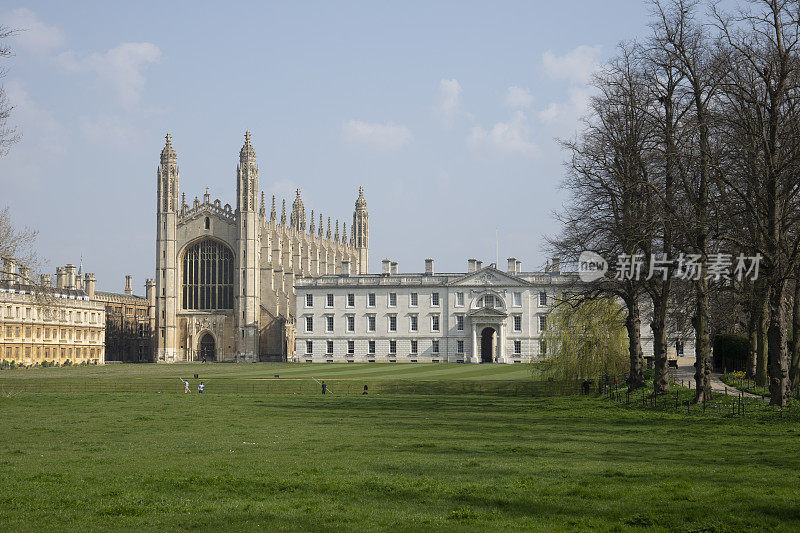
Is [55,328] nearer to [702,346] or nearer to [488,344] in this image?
[488,344]

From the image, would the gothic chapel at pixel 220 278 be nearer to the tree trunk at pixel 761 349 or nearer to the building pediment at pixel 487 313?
the building pediment at pixel 487 313

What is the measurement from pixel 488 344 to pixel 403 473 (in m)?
77.9

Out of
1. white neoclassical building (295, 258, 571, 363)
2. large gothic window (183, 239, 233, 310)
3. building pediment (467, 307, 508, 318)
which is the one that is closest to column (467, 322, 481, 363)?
white neoclassical building (295, 258, 571, 363)

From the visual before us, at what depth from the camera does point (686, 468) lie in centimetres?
1670

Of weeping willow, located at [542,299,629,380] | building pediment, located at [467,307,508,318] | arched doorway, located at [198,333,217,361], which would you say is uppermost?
building pediment, located at [467,307,508,318]

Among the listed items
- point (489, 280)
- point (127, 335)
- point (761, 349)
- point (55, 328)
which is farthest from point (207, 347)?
point (761, 349)

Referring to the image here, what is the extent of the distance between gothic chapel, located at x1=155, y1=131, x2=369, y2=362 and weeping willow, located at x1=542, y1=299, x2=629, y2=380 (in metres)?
59.7

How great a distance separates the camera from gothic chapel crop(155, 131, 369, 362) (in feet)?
335

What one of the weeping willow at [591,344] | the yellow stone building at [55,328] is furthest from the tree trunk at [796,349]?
the yellow stone building at [55,328]

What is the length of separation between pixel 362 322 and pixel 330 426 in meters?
67.4

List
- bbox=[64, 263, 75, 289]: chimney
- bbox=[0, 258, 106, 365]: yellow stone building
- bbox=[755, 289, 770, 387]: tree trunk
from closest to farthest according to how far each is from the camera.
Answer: bbox=[755, 289, 770, 387]: tree trunk
bbox=[0, 258, 106, 365]: yellow stone building
bbox=[64, 263, 75, 289]: chimney

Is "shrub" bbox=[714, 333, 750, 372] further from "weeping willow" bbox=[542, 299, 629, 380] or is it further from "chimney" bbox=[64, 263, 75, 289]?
"chimney" bbox=[64, 263, 75, 289]

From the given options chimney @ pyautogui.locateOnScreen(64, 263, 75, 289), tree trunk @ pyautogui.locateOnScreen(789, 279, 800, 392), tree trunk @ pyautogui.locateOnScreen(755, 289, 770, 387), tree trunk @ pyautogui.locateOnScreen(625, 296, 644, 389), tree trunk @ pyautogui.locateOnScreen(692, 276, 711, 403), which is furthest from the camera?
chimney @ pyautogui.locateOnScreen(64, 263, 75, 289)

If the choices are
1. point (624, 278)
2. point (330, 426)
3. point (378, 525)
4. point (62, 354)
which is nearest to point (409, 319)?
point (62, 354)
